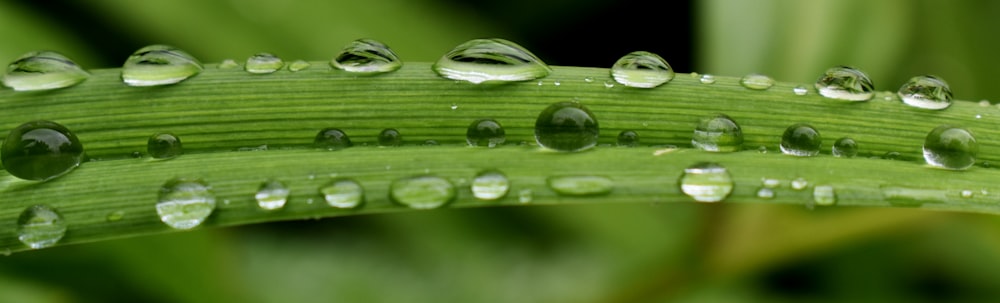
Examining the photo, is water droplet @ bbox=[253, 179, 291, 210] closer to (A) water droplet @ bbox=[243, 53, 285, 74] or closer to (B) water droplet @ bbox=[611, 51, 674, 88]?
(A) water droplet @ bbox=[243, 53, 285, 74]

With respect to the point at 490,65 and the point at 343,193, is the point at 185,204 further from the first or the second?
the point at 490,65

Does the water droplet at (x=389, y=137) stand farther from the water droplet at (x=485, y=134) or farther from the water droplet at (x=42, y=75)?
the water droplet at (x=42, y=75)

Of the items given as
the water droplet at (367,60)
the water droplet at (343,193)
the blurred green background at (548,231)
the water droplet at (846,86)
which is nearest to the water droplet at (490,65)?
the water droplet at (367,60)

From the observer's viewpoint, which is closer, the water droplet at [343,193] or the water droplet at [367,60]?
the water droplet at [343,193]

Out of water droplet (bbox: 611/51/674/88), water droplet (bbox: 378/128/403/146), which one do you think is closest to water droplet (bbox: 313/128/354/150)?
water droplet (bbox: 378/128/403/146)

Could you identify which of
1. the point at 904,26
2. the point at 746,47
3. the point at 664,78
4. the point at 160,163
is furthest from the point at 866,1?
the point at 160,163

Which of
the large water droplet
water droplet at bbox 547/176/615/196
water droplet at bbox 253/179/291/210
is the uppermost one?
water droplet at bbox 547/176/615/196
